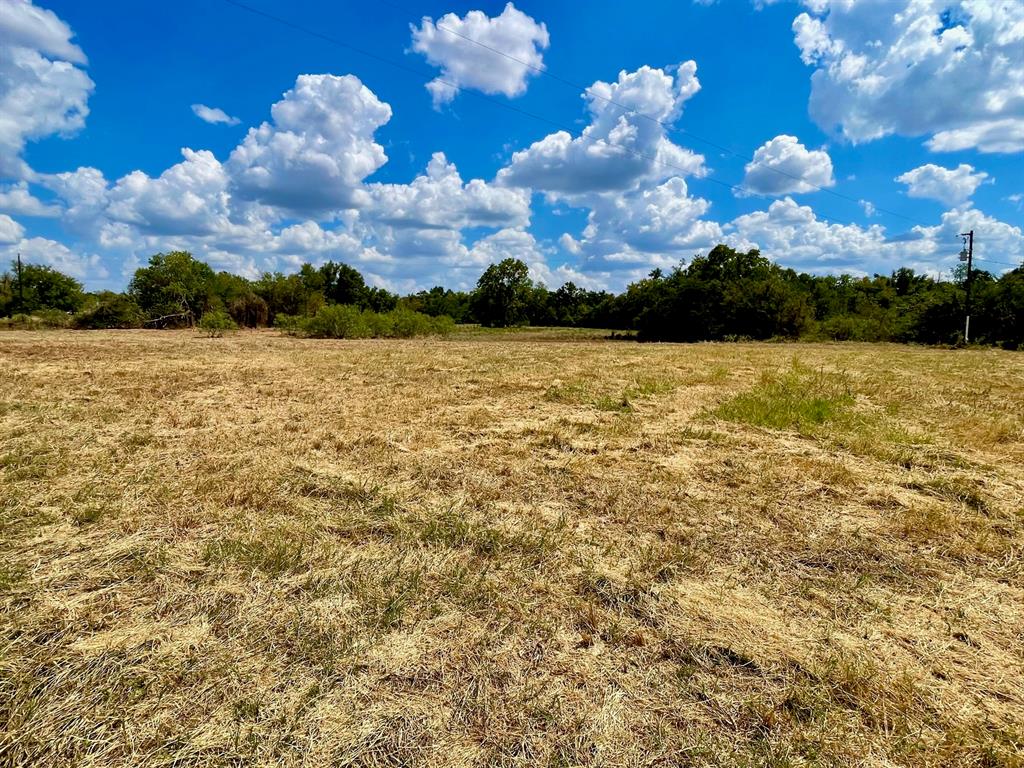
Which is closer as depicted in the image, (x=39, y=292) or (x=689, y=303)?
(x=689, y=303)

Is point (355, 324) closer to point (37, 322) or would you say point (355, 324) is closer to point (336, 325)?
point (336, 325)

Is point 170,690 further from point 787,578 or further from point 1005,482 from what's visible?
point 1005,482

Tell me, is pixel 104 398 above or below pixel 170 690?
above

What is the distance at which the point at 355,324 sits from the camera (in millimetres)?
27125

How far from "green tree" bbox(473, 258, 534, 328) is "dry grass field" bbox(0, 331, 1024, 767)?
58.9 meters

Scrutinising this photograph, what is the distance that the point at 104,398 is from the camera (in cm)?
711

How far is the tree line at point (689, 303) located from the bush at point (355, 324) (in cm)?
15

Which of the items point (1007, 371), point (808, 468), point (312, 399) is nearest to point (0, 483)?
point (312, 399)

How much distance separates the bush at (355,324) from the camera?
26922 mm

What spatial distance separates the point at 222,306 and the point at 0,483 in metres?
36.4

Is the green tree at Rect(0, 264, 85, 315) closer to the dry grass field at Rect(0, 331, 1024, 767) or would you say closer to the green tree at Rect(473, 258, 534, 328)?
the green tree at Rect(473, 258, 534, 328)

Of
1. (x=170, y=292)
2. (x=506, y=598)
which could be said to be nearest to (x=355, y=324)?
(x=170, y=292)

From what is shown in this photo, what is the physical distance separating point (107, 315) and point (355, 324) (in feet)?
55.9

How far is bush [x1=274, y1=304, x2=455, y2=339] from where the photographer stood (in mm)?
26922
